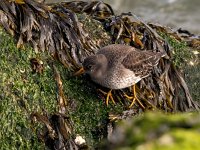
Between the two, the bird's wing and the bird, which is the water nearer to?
the bird's wing

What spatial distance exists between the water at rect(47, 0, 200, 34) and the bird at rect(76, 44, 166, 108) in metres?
5.03

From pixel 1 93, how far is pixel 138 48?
154 centimetres

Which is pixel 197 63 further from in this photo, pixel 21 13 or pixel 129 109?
pixel 21 13

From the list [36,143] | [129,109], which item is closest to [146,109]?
[129,109]

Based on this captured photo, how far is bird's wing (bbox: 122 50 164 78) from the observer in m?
4.18

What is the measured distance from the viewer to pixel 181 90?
4625mm

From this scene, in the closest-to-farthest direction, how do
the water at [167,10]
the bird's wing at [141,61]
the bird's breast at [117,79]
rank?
the bird's breast at [117,79] → the bird's wing at [141,61] → the water at [167,10]

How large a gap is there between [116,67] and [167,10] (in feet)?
19.1

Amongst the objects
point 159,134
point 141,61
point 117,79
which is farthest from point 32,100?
point 159,134

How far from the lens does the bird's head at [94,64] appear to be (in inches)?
159

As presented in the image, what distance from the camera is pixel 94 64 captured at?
159 inches

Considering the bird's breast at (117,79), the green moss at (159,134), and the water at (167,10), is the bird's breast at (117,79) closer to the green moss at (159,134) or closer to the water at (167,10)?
the green moss at (159,134)

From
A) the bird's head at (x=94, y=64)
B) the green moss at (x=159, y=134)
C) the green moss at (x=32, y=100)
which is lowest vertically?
the green moss at (x=32, y=100)

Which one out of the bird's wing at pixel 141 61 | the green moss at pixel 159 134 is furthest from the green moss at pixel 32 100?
the green moss at pixel 159 134
